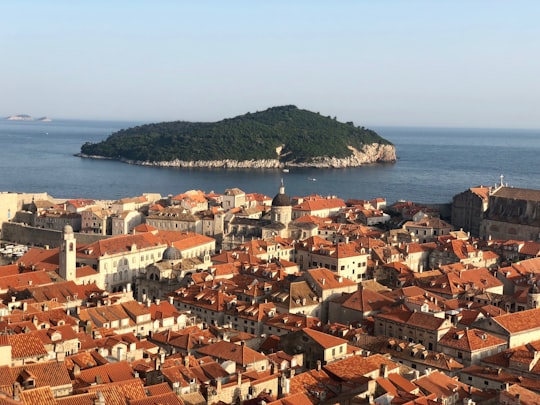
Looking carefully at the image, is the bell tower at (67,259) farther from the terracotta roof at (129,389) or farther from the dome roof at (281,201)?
the terracotta roof at (129,389)

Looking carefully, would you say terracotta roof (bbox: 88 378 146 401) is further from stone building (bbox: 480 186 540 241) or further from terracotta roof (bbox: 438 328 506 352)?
stone building (bbox: 480 186 540 241)

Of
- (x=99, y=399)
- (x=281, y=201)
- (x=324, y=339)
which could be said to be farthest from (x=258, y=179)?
(x=99, y=399)

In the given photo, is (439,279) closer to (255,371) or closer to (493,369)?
(493,369)

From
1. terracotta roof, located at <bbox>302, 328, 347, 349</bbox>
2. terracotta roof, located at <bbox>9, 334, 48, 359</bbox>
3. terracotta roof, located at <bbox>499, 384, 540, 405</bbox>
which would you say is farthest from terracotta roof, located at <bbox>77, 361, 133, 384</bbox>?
terracotta roof, located at <bbox>499, 384, 540, 405</bbox>

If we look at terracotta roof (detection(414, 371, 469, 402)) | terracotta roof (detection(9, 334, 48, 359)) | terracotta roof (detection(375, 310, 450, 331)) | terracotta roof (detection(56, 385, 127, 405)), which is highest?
terracotta roof (detection(56, 385, 127, 405))

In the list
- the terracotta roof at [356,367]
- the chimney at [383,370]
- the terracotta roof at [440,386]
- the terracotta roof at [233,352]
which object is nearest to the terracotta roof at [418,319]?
the terracotta roof at [356,367]

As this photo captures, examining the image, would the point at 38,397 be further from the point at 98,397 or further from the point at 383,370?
the point at 383,370
